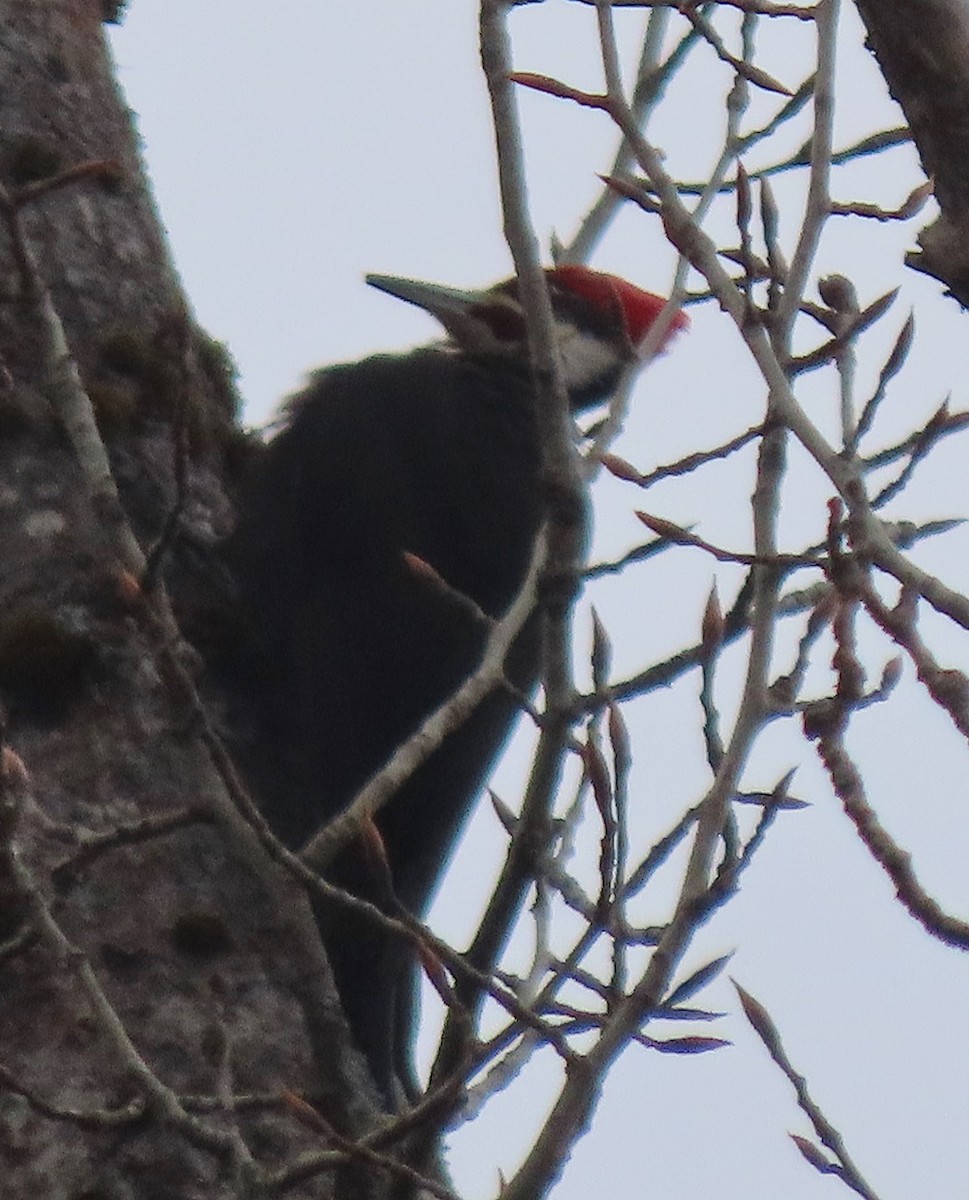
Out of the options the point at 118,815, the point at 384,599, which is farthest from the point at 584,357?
the point at 118,815

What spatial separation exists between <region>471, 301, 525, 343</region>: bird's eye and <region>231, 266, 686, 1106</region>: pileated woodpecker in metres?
0.15

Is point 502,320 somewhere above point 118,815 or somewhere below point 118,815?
above

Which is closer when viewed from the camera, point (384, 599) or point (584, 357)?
point (384, 599)

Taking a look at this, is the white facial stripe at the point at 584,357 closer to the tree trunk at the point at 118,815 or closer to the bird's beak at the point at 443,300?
the bird's beak at the point at 443,300

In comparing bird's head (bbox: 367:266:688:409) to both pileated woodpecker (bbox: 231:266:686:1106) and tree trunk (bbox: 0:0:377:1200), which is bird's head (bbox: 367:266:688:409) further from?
tree trunk (bbox: 0:0:377:1200)

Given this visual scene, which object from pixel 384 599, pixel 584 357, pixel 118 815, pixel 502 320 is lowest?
pixel 118 815

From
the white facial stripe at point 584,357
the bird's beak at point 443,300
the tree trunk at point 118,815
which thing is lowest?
the tree trunk at point 118,815

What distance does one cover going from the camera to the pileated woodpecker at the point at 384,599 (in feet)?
11.0

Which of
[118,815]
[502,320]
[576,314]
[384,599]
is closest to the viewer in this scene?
[118,815]

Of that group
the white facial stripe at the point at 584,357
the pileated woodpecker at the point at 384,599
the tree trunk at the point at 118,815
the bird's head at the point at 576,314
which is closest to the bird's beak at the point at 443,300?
the bird's head at the point at 576,314

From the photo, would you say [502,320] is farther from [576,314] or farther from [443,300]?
[576,314]

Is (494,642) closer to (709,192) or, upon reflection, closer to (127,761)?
(127,761)

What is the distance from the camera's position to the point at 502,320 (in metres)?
4.52

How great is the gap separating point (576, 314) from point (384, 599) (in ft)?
4.64
